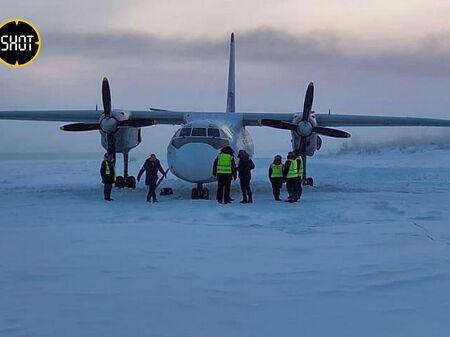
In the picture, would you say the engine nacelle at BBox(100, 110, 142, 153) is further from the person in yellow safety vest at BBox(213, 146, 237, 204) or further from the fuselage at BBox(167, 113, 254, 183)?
the person in yellow safety vest at BBox(213, 146, 237, 204)

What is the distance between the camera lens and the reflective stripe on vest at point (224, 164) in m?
13.8

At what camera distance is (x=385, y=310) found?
4.38 meters

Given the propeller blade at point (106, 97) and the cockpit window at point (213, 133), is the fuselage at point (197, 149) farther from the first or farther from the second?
the propeller blade at point (106, 97)

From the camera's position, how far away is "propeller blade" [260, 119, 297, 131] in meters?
18.3

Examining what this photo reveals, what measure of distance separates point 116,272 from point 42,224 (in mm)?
4066

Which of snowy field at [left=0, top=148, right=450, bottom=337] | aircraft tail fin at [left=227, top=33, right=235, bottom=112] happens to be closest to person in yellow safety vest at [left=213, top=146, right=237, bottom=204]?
snowy field at [left=0, top=148, right=450, bottom=337]

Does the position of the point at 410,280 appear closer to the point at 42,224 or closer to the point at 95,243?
the point at 95,243

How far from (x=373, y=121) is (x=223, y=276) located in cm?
1649

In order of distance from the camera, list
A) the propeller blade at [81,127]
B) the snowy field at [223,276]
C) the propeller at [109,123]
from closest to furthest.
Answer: the snowy field at [223,276] → the propeller at [109,123] → the propeller blade at [81,127]

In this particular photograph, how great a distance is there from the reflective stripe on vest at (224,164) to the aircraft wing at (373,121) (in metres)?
7.69

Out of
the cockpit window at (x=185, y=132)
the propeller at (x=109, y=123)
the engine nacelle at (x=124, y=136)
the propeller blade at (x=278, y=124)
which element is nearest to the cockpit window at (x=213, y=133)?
the cockpit window at (x=185, y=132)

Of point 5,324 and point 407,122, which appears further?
point 407,122

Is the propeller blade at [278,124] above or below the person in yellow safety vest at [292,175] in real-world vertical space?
above

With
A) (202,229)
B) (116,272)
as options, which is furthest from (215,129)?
(116,272)
